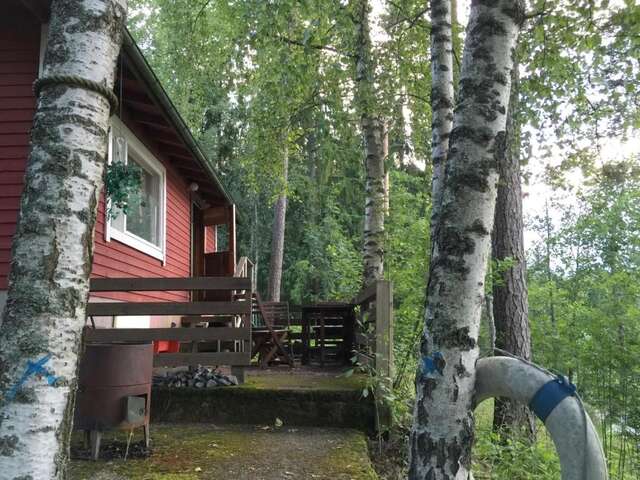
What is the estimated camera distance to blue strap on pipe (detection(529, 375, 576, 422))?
1545 mm

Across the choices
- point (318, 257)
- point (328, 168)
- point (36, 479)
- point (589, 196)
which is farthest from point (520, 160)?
point (589, 196)

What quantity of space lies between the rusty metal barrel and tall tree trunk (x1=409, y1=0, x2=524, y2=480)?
7.72ft

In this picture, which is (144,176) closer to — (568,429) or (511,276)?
(511,276)

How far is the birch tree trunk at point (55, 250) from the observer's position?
1.60 meters

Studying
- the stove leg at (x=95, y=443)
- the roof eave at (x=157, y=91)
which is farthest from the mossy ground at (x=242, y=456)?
the roof eave at (x=157, y=91)

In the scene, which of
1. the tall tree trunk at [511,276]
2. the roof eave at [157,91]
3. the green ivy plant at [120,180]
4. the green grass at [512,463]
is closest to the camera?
the green grass at [512,463]

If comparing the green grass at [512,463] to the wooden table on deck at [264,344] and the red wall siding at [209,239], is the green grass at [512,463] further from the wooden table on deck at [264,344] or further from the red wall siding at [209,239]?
the red wall siding at [209,239]

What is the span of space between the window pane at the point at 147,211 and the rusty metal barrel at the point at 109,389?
3.71 meters

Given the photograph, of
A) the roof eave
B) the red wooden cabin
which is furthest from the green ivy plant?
the red wooden cabin

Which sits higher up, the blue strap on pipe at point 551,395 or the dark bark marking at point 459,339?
the dark bark marking at point 459,339

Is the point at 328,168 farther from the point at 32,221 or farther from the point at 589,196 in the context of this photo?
the point at 589,196

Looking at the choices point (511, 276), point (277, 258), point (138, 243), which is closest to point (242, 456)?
point (511, 276)

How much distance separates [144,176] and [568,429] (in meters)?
7.25

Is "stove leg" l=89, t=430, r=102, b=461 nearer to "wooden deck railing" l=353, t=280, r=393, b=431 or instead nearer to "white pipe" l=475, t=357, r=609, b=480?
"wooden deck railing" l=353, t=280, r=393, b=431
